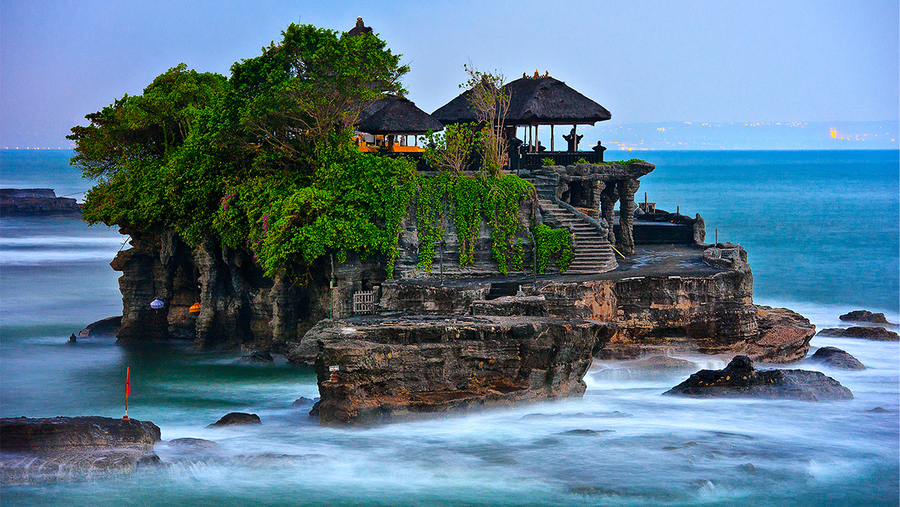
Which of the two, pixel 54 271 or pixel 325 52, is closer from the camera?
pixel 325 52

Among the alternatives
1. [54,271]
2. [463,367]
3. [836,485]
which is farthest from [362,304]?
[54,271]

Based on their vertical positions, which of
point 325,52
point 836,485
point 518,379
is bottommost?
point 836,485

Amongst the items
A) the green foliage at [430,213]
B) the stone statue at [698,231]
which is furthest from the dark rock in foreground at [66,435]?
the stone statue at [698,231]

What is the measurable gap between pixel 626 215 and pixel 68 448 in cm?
2720

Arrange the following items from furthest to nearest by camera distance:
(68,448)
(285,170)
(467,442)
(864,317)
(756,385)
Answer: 1. (864,317)
2. (285,170)
3. (756,385)
4. (467,442)
5. (68,448)

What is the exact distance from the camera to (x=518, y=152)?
43844 millimetres

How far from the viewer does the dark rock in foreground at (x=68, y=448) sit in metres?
26.1

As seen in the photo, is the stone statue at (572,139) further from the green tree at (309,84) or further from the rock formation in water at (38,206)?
the rock formation in water at (38,206)

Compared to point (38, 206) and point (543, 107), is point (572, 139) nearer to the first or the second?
point (543, 107)

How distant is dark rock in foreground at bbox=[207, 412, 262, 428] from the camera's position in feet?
104

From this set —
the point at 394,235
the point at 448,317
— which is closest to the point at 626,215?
the point at 394,235

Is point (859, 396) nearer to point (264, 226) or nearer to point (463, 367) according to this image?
point (463, 367)

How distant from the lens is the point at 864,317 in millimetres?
51688

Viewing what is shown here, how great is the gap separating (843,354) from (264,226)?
22487mm
